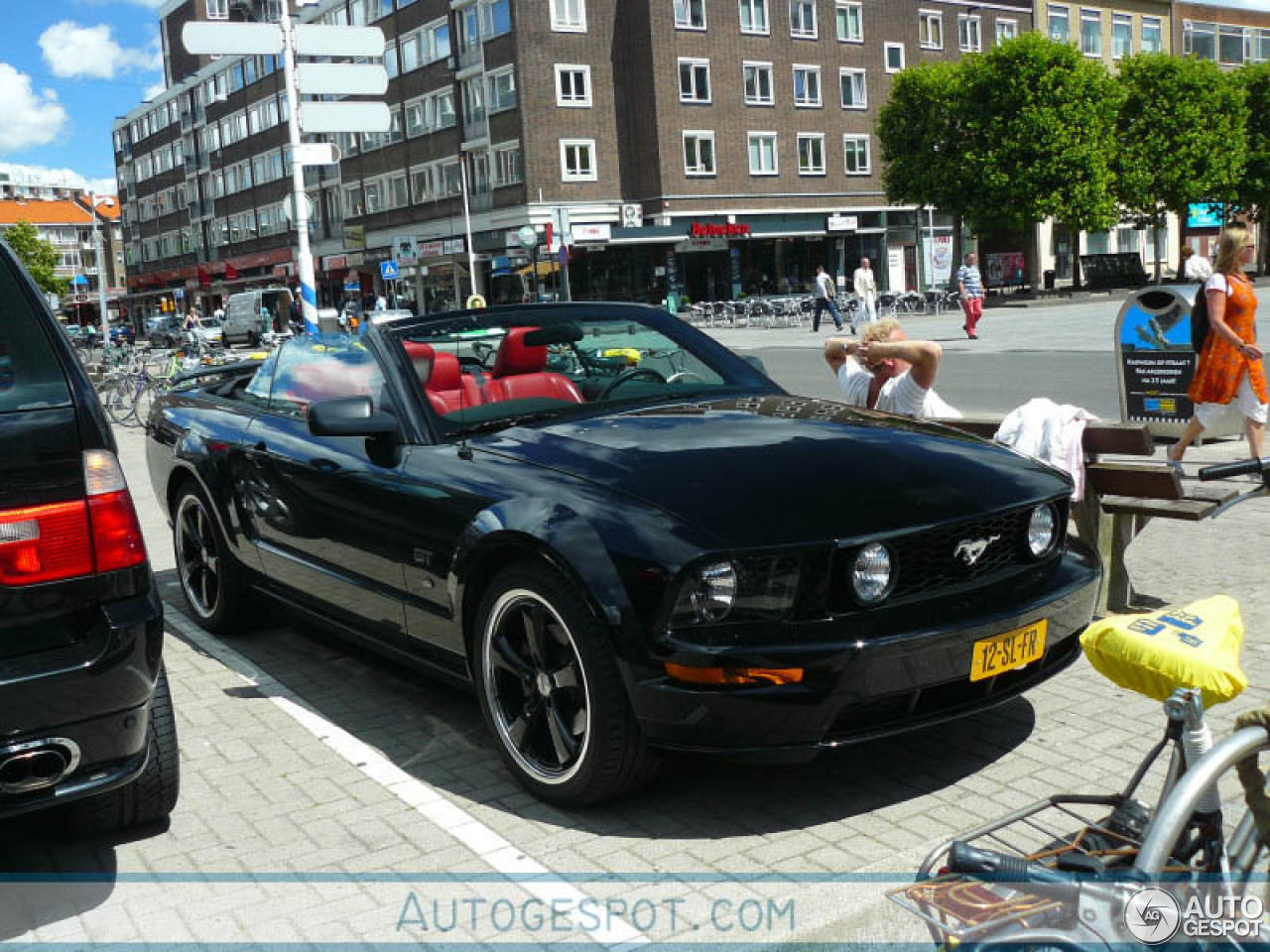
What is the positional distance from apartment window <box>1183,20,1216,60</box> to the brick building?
11832 mm

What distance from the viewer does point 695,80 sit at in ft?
163

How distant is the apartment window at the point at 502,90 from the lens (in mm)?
47719

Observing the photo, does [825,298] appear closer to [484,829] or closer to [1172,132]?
[1172,132]

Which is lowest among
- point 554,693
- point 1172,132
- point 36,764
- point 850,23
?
point 554,693

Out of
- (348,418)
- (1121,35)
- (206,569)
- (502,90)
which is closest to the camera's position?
(348,418)

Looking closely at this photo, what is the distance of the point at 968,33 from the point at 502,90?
24.1 meters

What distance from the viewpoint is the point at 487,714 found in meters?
4.01

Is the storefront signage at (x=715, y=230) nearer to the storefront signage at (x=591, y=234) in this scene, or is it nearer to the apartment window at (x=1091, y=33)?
the storefront signage at (x=591, y=234)

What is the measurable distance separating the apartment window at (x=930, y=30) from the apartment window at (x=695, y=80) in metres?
12.4

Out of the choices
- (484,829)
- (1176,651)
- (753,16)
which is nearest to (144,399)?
(484,829)

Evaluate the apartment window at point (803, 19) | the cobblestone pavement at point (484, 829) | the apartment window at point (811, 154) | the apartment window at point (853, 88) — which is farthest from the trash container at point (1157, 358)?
the apartment window at point (853, 88)

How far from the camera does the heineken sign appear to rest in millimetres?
49562

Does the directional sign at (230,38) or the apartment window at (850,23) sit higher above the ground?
the apartment window at (850,23)

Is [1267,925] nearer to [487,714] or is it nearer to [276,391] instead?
[487,714]
